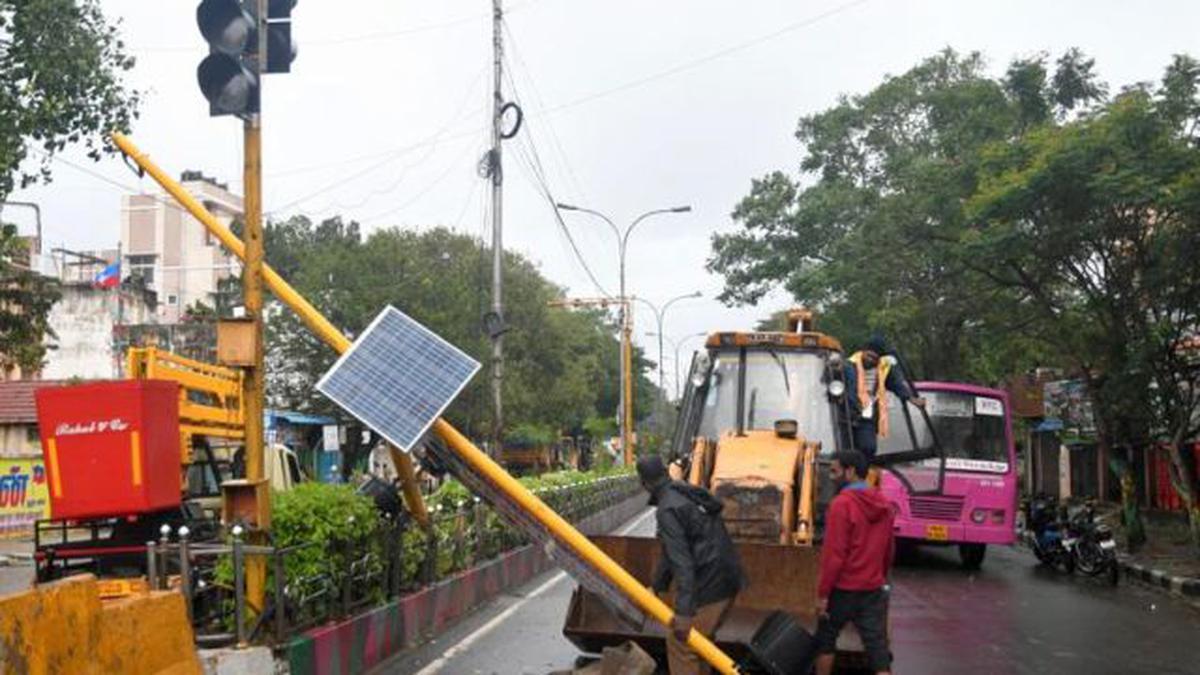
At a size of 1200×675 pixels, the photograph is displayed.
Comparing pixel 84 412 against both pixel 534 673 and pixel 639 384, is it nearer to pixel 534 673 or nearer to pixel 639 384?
pixel 534 673

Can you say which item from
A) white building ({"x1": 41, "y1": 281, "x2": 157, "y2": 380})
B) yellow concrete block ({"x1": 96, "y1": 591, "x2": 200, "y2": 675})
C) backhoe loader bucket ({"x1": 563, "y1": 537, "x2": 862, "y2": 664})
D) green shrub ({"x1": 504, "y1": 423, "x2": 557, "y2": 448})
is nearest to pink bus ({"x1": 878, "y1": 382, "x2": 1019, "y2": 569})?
backhoe loader bucket ({"x1": 563, "y1": 537, "x2": 862, "y2": 664})

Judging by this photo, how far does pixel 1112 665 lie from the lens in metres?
10.1

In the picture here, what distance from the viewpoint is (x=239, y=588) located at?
24.4ft

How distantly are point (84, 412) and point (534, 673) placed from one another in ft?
14.2

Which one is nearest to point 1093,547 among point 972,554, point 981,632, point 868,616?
point 972,554

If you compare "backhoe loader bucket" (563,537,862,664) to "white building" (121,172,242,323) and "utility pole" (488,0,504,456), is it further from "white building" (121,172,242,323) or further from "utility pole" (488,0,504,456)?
"white building" (121,172,242,323)

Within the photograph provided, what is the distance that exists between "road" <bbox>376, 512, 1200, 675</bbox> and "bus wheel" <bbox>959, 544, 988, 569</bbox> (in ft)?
3.90

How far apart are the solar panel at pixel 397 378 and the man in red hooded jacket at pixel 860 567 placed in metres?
2.72

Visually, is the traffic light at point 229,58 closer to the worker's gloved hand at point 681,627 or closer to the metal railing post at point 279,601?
the metal railing post at point 279,601

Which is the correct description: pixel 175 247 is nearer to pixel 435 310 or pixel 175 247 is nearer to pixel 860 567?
pixel 435 310

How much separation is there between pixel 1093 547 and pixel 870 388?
25.4 feet

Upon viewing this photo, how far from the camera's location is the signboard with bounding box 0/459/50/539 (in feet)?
84.3

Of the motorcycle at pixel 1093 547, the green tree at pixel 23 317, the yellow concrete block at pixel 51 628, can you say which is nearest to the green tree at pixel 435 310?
the green tree at pixel 23 317

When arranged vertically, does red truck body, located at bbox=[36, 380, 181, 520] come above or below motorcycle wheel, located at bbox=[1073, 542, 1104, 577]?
above
